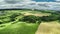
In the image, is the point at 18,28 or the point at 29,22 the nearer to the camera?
the point at 18,28

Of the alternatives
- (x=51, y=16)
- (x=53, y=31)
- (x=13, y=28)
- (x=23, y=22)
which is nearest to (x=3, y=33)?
(x=13, y=28)

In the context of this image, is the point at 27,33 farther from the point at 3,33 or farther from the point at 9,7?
the point at 9,7

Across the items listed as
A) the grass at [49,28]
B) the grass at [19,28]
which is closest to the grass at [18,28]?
the grass at [19,28]

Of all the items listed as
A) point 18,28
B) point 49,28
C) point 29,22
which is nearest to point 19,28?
point 18,28

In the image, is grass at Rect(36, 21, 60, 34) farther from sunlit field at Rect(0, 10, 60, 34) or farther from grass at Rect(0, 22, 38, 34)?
grass at Rect(0, 22, 38, 34)

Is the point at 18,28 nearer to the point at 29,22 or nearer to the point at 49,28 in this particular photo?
the point at 29,22

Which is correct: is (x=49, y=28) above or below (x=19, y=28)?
below

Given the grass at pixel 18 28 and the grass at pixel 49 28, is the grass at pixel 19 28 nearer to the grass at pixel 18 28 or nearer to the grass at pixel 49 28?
the grass at pixel 18 28

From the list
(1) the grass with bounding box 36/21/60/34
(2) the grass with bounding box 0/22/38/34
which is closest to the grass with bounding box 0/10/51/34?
(2) the grass with bounding box 0/22/38/34
